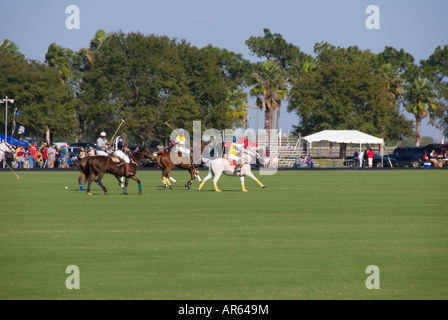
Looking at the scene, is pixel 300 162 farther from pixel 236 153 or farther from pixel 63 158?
pixel 236 153

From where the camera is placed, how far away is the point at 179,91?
7262 cm

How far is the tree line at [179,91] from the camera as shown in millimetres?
71062

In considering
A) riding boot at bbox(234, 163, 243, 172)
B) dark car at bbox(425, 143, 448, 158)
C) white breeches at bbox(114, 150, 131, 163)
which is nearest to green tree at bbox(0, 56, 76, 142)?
dark car at bbox(425, 143, 448, 158)

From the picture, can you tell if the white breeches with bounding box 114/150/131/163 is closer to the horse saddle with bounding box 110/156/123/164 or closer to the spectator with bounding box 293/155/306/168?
the horse saddle with bounding box 110/156/123/164

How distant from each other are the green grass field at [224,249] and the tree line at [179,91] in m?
52.7

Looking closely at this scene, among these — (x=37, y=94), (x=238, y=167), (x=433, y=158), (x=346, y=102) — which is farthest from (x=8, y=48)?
(x=238, y=167)

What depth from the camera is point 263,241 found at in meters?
11.6

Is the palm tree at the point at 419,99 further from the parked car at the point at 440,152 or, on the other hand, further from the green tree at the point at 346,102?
the parked car at the point at 440,152

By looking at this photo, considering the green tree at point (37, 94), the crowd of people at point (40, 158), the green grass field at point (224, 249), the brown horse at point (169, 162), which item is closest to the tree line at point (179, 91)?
the green tree at point (37, 94)

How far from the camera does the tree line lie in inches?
2798

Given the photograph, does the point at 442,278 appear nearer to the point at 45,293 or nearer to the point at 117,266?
the point at 117,266

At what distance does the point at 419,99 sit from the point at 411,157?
33.9m

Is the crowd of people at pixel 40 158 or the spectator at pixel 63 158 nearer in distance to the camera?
the crowd of people at pixel 40 158

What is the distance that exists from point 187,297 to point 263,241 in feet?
14.1
